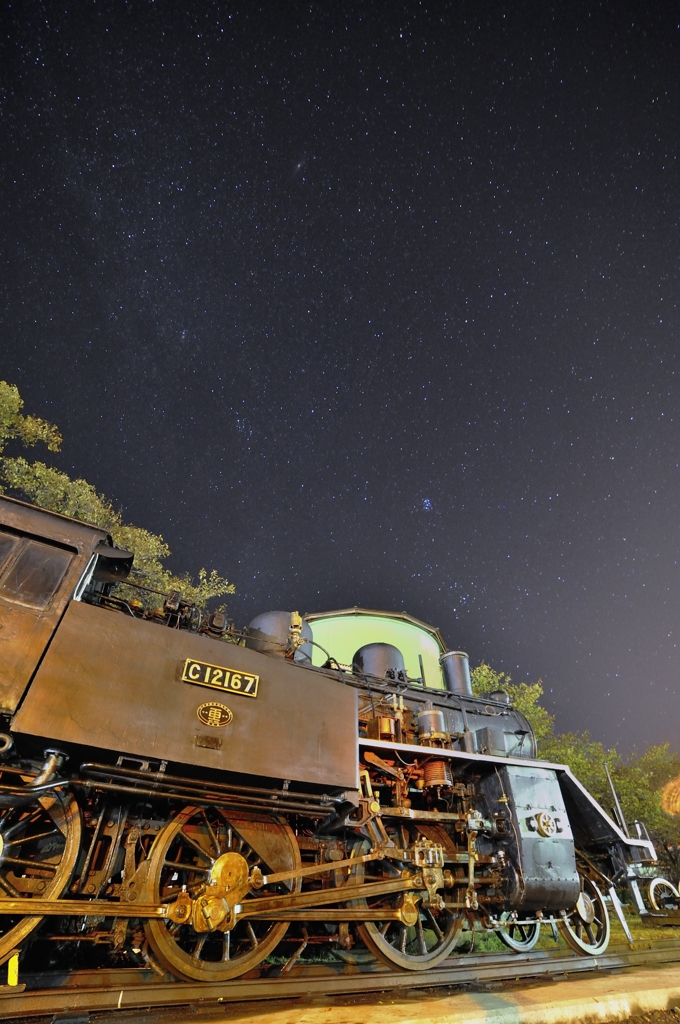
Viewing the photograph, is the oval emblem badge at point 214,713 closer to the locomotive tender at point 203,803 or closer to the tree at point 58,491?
the locomotive tender at point 203,803

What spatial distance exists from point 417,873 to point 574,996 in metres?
1.39

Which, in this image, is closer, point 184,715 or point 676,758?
point 184,715

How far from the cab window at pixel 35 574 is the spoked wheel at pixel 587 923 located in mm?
6753

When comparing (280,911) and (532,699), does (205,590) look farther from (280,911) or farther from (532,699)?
(532,699)

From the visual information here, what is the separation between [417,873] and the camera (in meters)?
4.63

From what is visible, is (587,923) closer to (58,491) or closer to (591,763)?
(58,491)

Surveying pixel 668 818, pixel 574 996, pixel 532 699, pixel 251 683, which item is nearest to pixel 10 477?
pixel 251 683

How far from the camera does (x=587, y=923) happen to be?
6.36 metres

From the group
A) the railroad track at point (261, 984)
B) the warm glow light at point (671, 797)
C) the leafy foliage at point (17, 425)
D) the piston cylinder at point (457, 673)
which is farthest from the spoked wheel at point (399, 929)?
the warm glow light at point (671, 797)

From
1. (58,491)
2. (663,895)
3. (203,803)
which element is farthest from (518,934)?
(58,491)

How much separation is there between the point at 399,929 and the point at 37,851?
11.9 ft

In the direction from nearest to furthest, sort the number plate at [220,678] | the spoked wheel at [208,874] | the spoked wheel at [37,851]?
the spoked wheel at [37,851]
the spoked wheel at [208,874]
the number plate at [220,678]

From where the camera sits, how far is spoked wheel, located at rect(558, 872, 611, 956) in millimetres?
6059

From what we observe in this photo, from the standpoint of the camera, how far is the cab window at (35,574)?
368 centimetres
